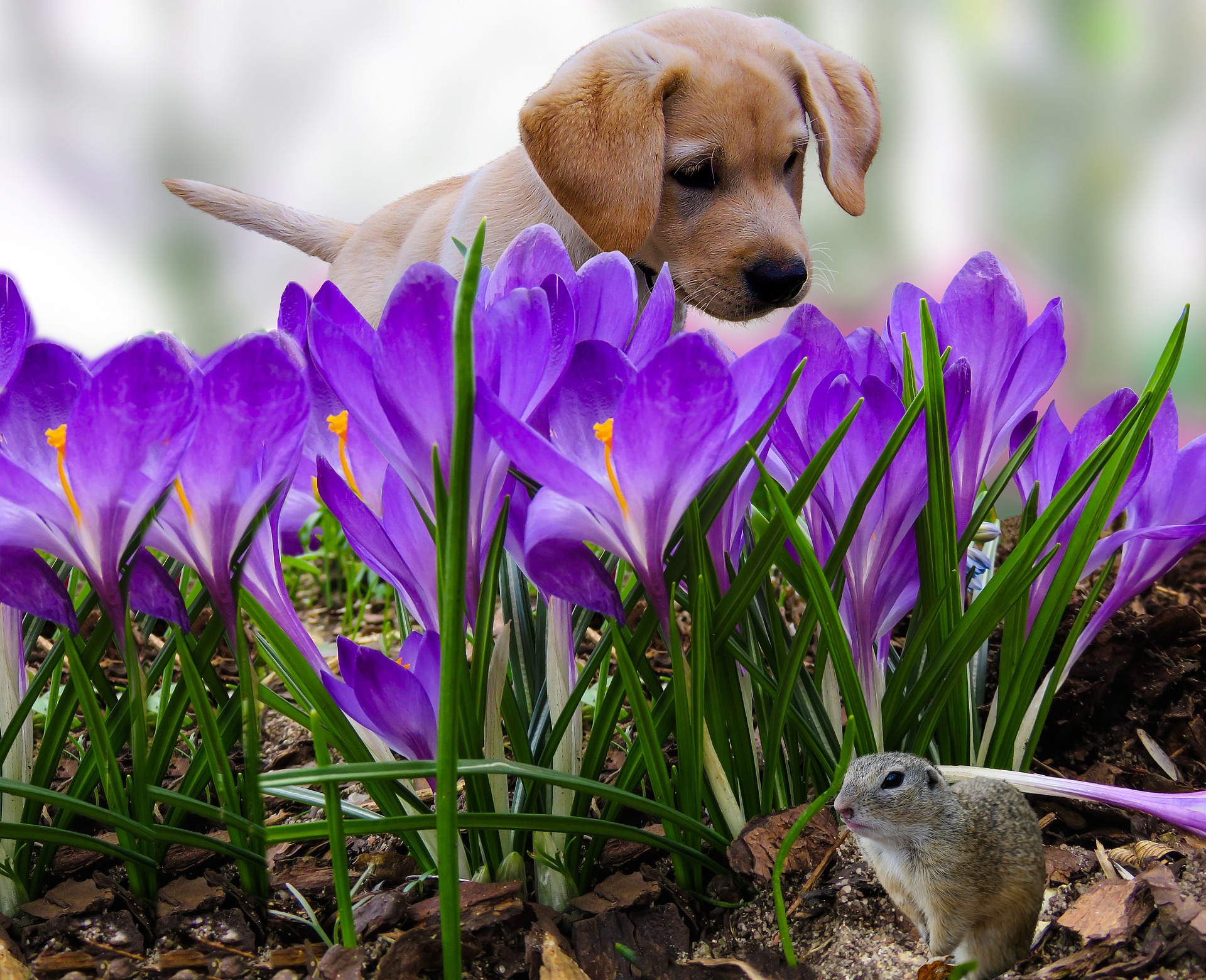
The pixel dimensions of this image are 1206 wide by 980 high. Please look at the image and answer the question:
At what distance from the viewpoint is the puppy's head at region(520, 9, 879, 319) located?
71.9 inches

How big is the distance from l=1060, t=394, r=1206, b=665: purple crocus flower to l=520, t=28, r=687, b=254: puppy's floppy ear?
1.06 m

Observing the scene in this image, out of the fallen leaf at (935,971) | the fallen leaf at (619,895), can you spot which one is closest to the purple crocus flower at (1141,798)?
the fallen leaf at (935,971)

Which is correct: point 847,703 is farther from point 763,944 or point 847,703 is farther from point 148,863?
point 148,863

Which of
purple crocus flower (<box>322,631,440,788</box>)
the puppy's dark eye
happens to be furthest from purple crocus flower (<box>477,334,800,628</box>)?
the puppy's dark eye

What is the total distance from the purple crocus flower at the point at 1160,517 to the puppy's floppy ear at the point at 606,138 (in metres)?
1.06

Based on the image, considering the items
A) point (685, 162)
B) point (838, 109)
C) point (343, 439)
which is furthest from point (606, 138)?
point (343, 439)

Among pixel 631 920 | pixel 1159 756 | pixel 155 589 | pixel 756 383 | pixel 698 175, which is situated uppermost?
pixel 698 175

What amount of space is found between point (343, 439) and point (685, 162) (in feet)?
4.68

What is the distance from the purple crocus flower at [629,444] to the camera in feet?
1.84

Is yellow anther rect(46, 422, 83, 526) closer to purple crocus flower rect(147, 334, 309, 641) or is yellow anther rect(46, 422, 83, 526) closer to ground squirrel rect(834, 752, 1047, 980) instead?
purple crocus flower rect(147, 334, 309, 641)

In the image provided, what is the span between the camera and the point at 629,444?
22.8 inches

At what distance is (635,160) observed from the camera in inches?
72.4

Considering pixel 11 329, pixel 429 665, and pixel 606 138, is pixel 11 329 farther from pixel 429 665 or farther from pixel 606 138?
pixel 606 138

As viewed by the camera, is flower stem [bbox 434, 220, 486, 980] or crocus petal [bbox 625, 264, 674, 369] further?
crocus petal [bbox 625, 264, 674, 369]
